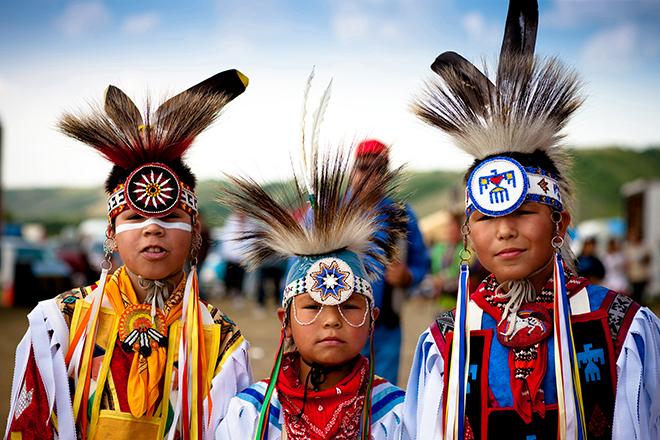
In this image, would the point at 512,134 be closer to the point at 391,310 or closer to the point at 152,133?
the point at 152,133

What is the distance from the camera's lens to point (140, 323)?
271 centimetres

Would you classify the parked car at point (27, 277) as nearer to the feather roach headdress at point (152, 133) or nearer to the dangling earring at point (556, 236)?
the feather roach headdress at point (152, 133)

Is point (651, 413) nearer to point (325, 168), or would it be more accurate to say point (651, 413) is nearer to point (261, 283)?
point (325, 168)

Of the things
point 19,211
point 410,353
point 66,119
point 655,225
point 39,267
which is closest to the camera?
point 66,119

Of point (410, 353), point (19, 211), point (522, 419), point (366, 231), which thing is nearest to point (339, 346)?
point (366, 231)

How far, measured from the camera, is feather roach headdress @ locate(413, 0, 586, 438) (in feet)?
7.28

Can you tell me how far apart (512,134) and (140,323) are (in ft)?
5.24

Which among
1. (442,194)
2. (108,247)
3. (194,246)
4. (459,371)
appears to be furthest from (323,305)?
(442,194)

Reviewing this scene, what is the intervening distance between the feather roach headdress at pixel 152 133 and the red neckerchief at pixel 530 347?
1.29 metres

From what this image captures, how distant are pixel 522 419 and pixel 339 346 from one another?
664 millimetres

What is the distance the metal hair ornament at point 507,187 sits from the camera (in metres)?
2.22

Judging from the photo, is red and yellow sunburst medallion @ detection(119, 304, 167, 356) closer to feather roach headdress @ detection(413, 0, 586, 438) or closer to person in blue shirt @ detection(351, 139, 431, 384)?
feather roach headdress @ detection(413, 0, 586, 438)

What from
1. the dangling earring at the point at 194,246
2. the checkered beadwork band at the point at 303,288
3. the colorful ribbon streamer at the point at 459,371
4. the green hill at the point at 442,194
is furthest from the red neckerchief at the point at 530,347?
the green hill at the point at 442,194

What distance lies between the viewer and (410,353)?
9.08 m
